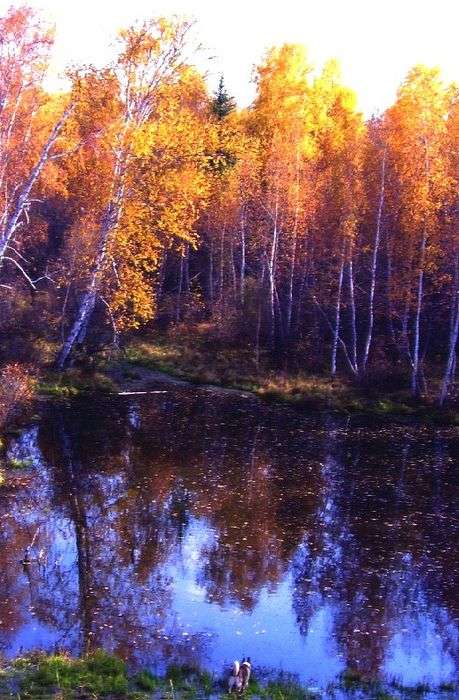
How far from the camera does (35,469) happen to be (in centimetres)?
1892

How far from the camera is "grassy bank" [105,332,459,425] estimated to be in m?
29.0

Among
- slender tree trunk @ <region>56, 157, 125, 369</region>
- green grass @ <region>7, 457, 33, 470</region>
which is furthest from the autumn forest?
green grass @ <region>7, 457, 33, 470</region>

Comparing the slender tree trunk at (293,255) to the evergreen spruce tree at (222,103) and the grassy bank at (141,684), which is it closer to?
the evergreen spruce tree at (222,103)

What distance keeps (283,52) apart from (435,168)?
51.1 feet

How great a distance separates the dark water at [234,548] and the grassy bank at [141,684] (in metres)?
0.36

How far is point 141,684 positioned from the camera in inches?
370

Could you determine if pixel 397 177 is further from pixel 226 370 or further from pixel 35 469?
pixel 35 469

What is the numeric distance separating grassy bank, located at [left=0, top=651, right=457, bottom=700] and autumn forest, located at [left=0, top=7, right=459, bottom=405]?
12517 millimetres

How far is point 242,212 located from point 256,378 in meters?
9.30

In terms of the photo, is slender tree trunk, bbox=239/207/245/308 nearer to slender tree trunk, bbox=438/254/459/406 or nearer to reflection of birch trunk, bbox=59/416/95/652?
slender tree trunk, bbox=438/254/459/406

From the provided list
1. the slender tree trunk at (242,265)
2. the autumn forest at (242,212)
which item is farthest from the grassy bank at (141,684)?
the slender tree trunk at (242,265)

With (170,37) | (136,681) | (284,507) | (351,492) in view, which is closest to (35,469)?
(284,507)

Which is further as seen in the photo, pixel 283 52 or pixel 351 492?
pixel 283 52

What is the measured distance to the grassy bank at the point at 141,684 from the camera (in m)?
9.04
